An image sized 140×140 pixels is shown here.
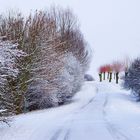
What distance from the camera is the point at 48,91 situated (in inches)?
1404

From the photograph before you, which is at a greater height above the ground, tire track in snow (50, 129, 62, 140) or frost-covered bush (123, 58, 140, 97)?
frost-covered bush (123, 58, 140, 97)

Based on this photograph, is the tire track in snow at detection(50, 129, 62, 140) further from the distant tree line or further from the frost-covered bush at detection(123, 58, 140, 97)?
the frost-covered bush at detection(123, 58, 140, 97)

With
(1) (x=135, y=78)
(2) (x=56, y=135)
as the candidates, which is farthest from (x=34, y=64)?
(1) (x=135, y=78)

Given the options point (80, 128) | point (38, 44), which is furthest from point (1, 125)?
point (38, 44)

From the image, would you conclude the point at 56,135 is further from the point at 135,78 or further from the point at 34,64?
the point at 135,78

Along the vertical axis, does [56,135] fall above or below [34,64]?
below

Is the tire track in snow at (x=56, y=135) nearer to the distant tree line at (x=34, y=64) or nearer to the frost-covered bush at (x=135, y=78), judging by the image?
the distant tree line at (x=34, y=64)

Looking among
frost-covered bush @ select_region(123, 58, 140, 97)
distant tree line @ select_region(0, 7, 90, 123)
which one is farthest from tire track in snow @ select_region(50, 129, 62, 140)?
frost-covered bush @ select_region(123, 58, 140, 97)

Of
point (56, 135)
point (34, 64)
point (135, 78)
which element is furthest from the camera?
point (135, 78)

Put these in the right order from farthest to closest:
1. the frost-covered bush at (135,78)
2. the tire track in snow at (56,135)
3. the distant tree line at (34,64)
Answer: the frost-covered bush at (135,78) → the distant tree line at (34,64) → the tire track in snow at (56,135)

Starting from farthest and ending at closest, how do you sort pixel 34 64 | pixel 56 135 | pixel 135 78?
1. pixel 135 78
2. pixel 34 64
3. pixel 56 135

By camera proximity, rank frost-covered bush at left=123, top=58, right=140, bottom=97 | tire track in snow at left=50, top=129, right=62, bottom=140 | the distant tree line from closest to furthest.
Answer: tire track in snow at left=50, top=129, right=62, bottom=140 < the distant tree line < frost-covered bush at left=123, top=58, right=140, bottom=97

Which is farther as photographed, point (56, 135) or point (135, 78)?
point (135, 78)

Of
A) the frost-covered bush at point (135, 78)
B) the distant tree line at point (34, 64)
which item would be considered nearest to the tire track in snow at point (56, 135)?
the distant tree line at point (34, 64)
